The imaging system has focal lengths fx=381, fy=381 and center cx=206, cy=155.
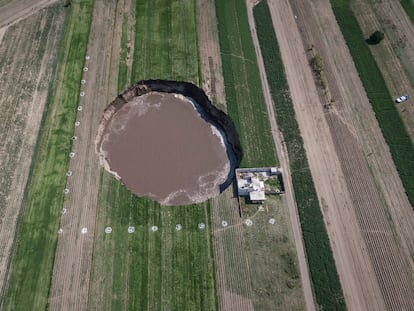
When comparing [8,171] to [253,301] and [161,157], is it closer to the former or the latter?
[161,157]

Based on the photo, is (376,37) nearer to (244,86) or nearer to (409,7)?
(409,7)

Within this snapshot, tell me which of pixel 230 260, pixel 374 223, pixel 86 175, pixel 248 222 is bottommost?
pixel 230 260

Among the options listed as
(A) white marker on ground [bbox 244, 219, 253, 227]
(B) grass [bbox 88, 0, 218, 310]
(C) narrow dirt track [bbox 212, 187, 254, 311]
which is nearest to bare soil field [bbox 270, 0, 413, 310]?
(A) white marker on ground [bbox 244, 219, 253, 227]

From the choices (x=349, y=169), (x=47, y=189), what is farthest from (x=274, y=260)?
(x=47, y=189)

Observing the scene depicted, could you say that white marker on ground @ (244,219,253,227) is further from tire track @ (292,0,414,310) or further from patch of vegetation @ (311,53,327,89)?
patch of vegetation @ (311,53,327,89)

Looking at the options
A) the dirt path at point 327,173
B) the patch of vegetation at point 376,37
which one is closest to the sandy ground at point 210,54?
the dirt path at point 327,173

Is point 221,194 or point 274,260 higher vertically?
point 221,194

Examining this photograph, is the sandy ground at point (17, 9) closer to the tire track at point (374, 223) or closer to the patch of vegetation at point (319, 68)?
the patch of vegetation at point (319, 68)
